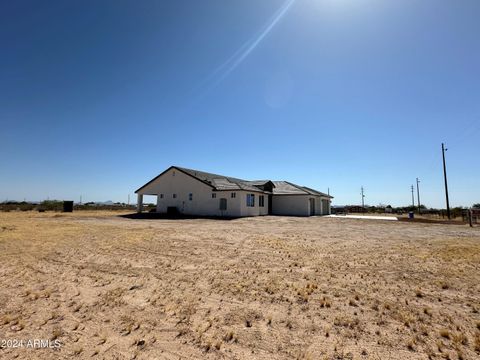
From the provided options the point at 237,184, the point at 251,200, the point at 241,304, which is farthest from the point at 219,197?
the point at 241,304

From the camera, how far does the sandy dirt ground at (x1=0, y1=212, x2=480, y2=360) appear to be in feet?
11.5

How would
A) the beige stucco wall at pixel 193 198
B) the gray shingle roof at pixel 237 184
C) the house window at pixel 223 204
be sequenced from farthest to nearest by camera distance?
the gray shingle roof at pixel 237 184 → the house window at pixel 223 204 → the beige stucco wall at pixel 193 198

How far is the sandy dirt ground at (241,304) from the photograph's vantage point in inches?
138

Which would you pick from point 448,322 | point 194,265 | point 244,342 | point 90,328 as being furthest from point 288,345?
point 194,265

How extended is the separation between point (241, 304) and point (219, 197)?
24.9 metres

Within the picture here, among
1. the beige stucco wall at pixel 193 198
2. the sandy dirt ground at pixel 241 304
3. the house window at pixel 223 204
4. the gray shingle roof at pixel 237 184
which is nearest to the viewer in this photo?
the sandy dirt ground at pixel 241 304

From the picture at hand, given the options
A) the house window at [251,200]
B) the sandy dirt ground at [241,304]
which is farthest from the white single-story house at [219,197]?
the sandy dirt ground at [241,304]

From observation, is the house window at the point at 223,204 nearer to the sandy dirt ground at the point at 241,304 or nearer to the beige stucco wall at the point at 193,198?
the beige stucco wall at the point at 193,198

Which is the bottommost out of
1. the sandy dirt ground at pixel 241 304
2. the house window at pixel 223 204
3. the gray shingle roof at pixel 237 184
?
the sandy dirt ground at pixel 241 304

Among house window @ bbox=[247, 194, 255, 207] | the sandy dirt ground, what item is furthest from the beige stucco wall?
the sandy dirt ground

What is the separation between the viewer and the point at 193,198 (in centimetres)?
3086

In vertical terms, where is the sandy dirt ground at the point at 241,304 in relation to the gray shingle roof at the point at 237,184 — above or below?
below

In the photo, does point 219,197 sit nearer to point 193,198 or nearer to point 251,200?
point 193,198

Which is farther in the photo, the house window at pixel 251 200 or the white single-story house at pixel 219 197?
the house window at pixel 251 200
